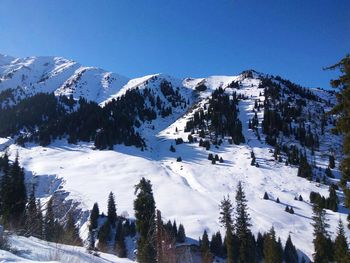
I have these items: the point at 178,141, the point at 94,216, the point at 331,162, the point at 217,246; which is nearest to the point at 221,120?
the point at 178,141

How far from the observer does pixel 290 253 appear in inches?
2217

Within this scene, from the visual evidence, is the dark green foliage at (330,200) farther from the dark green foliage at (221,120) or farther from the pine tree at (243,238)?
the dark green foliage at (221,120)

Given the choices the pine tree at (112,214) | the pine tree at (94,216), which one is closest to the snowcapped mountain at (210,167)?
the pine tree at (94,216)

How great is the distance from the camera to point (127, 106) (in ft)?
618

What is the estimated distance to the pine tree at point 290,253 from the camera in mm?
55969

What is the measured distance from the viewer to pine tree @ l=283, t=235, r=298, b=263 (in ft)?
184

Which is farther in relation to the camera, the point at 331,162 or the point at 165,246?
the point at 331,162

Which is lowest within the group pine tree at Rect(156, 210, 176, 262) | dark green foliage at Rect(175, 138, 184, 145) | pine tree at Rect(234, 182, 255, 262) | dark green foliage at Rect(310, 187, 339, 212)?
dark green foliage at Rect(310, 187, 339, 212)

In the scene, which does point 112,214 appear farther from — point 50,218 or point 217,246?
point 50,218

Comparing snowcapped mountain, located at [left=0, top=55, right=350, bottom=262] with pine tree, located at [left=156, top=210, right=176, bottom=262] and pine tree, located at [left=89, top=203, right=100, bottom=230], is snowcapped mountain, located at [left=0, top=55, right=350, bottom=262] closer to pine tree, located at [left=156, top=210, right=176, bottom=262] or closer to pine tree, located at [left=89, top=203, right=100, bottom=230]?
pine tree, located at [left=89, top=203, right=100, bottom=230]

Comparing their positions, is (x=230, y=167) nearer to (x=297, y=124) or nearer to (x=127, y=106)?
(x=297, y=124)

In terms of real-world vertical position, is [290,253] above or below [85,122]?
below

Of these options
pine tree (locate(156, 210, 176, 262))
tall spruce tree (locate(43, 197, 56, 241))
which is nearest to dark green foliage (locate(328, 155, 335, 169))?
tall spruce tree (locate(43, 197, 56, 241))

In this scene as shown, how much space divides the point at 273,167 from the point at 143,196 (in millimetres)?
78729
